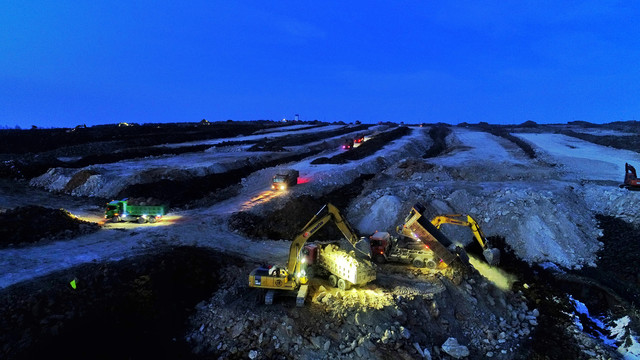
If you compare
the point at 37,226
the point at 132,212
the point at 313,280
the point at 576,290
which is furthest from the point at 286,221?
the point at 576,290

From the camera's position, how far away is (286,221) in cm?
2662

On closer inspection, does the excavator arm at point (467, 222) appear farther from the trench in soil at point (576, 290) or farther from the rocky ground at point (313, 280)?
the trench in soil at point (576, 290)

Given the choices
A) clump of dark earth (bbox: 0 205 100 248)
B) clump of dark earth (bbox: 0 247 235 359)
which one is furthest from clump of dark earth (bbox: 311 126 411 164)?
clump of dark earth (bbox: 0 247 235 359)

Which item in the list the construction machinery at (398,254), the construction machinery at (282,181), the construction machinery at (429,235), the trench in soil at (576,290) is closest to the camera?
the trench in soil at (576,290)

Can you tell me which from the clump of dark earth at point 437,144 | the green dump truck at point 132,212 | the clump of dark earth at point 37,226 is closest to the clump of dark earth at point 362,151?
the clump of dark earth at point 437,144

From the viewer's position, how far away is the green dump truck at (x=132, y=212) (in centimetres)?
2526

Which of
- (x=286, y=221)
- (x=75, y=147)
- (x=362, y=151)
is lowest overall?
(x=286, y=221)

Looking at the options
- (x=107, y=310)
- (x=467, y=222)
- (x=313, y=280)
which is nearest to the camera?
(x=107, y=310)

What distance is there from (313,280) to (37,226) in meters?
16.6

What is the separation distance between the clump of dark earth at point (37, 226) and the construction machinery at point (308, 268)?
13.6m

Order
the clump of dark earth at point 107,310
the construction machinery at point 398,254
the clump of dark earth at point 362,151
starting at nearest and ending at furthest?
the clump of dark earth at point 107,310 → the construction machinery at point 398,254 → the clump of dark earth at point 362,151

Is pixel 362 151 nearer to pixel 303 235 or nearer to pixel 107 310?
pixel 303 235

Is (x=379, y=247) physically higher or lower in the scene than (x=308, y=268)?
higher

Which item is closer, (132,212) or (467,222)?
(467,222)
